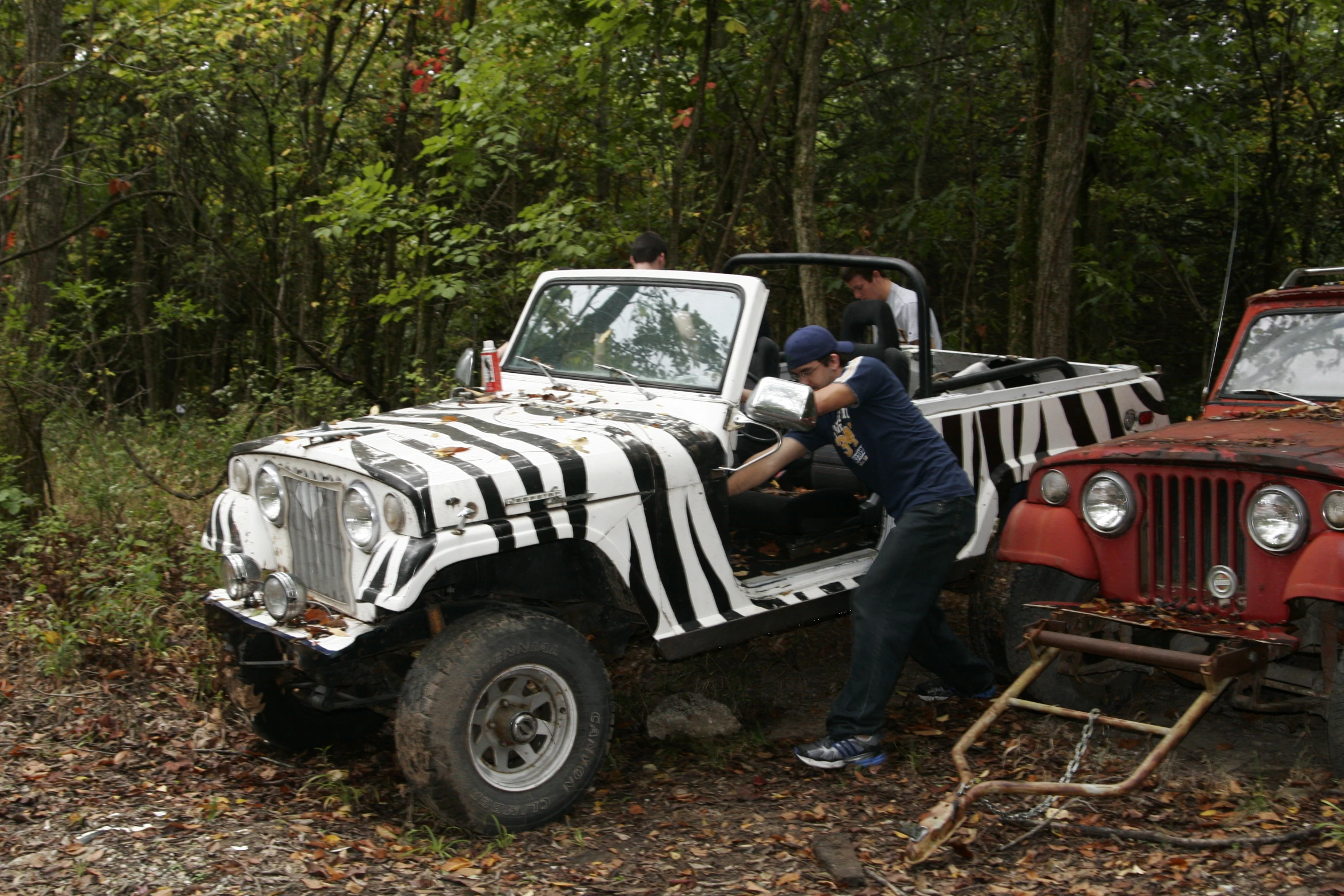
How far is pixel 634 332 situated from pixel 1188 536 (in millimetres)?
2538

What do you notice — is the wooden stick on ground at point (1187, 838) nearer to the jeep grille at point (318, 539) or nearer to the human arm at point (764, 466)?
the human arm at point (764, 466)

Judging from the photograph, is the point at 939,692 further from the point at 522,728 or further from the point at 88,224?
the point at 88,224

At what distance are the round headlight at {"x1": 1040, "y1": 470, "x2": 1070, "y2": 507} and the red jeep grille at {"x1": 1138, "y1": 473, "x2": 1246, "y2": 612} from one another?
34 centimetres

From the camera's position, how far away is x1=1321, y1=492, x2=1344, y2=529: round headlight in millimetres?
3951

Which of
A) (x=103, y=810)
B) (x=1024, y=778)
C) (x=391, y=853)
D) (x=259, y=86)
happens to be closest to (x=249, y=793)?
(x=103, y=810)

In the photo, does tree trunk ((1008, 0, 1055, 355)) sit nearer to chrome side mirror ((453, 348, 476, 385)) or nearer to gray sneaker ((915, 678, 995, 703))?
gray sneaker ((915, 678, 995, 703))

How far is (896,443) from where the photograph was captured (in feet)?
16.0

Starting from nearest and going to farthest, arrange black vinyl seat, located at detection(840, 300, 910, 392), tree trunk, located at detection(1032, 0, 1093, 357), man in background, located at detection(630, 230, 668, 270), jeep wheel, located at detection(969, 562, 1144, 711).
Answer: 1. jeep wheel, located at detection(969, 562, 1144, 711)
2. black vinyl seat, located at detection(840, 300, 910, 392)
3. man in background, located at detection(630, 230, 668, 270)
4. tree trunk, located at detection(1032, 0, 1093, 357)

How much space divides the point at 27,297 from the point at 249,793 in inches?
181

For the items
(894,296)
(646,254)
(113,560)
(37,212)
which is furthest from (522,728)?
(37,212)

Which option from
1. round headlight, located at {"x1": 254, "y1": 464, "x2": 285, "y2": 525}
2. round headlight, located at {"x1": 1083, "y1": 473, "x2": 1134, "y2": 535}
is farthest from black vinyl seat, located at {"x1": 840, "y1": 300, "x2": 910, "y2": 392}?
round headlight, located at {"x1": 254, "y1": 464, "x2": 285, "y2": 525}

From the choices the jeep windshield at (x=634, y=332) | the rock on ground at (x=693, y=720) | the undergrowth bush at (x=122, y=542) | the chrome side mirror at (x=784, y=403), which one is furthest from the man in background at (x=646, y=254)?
the undergrowth bush at (x=122, y=542)

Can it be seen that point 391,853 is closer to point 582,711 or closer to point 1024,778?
point 582,711

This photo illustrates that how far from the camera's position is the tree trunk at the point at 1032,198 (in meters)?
9.93
